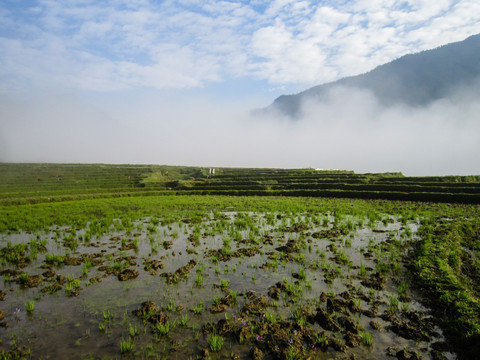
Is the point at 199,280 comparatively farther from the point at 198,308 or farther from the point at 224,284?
the point at 198,308

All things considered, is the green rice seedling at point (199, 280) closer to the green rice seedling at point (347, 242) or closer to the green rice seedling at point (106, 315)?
the green rice seedling at point (106, 315)

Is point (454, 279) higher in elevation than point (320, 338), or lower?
higher

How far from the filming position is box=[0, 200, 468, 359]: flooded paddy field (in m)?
5.71

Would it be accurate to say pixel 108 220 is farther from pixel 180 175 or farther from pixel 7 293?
pixel 180 175

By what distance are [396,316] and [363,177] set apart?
45.1 meters

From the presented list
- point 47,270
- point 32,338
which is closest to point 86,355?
point 32,338

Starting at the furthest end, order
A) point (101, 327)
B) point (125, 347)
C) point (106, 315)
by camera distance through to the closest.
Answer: point (106, 315) → point (101, 327) → point (125, 347)

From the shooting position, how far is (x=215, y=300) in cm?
754

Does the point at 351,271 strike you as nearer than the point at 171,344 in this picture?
No

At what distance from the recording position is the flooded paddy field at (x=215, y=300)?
5715 mm

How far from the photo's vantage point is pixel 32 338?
604 centimetres

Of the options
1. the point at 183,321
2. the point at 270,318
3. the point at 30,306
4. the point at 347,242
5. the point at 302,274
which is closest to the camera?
the point at 183,321

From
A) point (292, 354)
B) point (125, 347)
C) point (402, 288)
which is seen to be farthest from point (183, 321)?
point (402, 288)

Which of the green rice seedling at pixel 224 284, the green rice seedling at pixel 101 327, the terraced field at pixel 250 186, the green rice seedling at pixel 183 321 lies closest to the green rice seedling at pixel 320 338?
the green rice seedling at pixel 183 321
